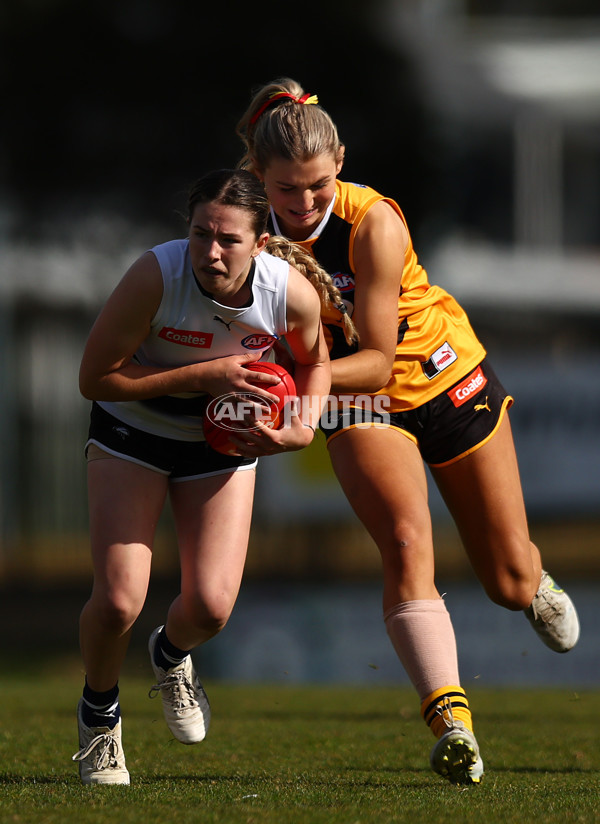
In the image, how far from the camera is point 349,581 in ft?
49.8

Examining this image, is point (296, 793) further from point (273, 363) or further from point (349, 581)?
point (349, 581)

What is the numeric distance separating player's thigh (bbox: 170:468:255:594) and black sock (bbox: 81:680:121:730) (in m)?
0.49

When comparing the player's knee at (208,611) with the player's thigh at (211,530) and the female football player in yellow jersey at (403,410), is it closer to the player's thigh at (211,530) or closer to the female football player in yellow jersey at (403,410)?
the player's thigh at (211,530)

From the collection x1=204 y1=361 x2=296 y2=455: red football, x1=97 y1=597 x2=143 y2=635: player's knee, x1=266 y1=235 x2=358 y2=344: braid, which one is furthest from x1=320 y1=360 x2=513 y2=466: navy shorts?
x1=97 y1=597 x2=143 y2=635: player's knee

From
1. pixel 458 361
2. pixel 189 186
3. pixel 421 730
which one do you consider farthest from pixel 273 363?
pixel 421 730

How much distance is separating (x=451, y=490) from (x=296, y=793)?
1469mm

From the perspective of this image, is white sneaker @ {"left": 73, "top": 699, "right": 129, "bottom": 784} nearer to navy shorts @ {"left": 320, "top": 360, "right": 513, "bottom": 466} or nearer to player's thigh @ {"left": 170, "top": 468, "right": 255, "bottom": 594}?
player's thigh @ {"left": 170, "top": 468, "right": 255, "bottom": 594}

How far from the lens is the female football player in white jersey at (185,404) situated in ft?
14.2

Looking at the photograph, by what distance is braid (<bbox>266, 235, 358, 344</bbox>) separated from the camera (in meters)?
4.72

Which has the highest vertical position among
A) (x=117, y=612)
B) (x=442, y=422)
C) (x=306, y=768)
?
(x=442, y=422)

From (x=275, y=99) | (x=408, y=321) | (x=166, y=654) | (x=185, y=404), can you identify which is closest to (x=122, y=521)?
(x=185, y=404)

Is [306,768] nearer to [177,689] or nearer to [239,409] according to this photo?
[177,689]

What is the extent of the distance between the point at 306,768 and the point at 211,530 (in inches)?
49.1

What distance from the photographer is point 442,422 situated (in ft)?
16.9
